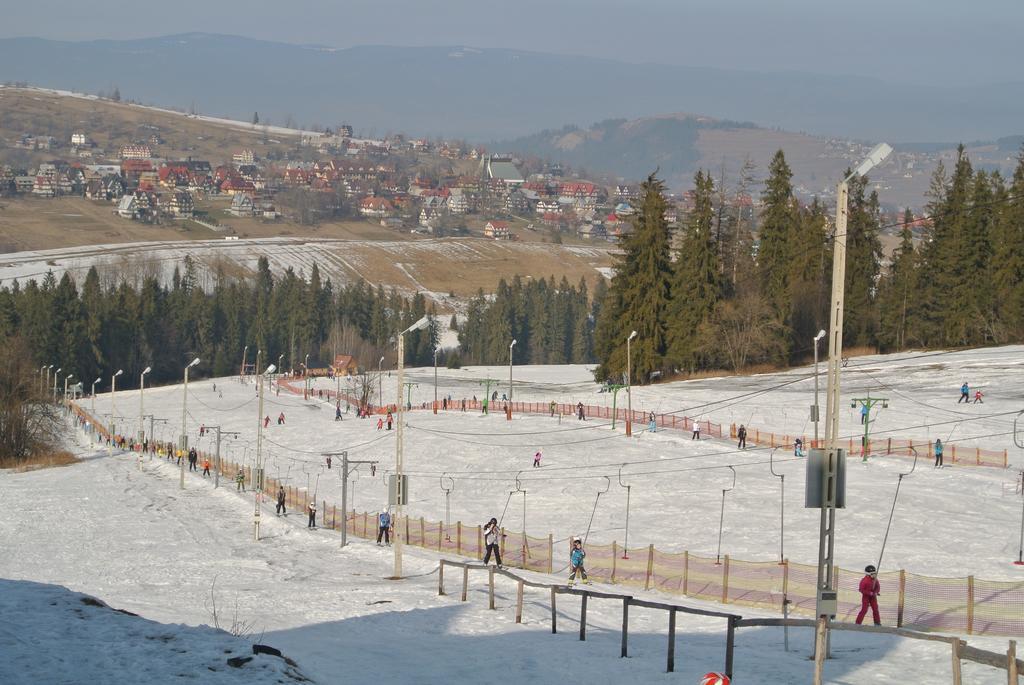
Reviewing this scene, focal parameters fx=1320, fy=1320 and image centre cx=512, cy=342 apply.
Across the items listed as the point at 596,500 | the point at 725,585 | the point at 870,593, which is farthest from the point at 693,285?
the point at 870,593

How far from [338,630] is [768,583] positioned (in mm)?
10217

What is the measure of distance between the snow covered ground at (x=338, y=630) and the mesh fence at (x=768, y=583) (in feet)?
5.11

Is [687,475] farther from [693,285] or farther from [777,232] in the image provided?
[777,232]

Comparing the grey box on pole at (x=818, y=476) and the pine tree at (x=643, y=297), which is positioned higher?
the pine tree at (x=643, y=297)

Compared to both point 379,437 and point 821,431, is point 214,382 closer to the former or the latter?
point 379,437

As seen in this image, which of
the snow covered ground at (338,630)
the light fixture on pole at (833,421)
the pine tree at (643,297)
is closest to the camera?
the snow covered ground at (338,630)

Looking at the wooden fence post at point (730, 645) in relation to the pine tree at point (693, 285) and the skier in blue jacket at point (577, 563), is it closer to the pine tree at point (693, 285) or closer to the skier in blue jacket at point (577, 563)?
the skier in blue jacket at point (577, 563)

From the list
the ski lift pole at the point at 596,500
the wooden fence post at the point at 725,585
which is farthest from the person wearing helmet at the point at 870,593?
the ski lift pole at the point at 596,500

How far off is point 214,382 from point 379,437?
59150 mm

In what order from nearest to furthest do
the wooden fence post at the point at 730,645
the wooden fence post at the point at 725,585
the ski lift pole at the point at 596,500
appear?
the wooden fence post at the point at 730,645
the wooden fence post at the point at 725,585
the ski lift pole at the point at 596,500

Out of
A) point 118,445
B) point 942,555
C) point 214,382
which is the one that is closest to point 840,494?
point 942,555

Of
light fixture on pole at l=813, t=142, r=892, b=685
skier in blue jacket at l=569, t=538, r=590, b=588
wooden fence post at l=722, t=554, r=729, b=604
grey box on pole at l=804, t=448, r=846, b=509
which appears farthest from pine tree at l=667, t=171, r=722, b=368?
grey box on pole at l=804, t=448, r=846, b=509

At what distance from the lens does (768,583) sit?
28.4 m

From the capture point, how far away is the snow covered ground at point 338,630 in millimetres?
16500
